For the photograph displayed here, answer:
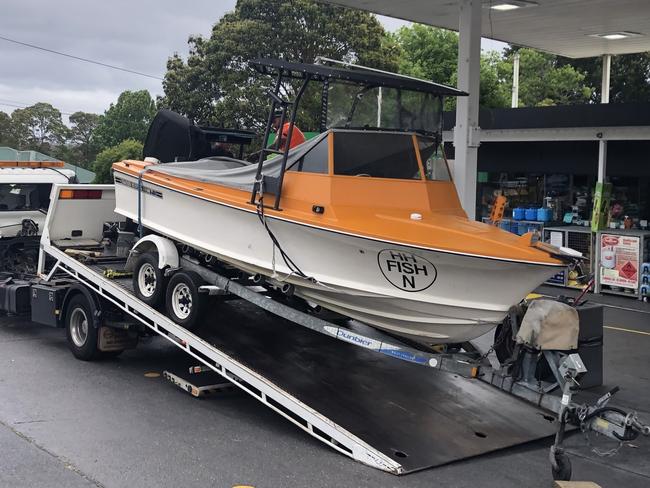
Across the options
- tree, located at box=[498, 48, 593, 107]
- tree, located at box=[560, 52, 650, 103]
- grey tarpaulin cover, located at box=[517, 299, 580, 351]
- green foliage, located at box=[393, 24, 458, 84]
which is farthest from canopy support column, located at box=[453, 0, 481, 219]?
tree, located at box=[498, 48, 593, 107]

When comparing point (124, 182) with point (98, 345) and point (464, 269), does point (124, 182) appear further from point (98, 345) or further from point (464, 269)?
point (464, 269)

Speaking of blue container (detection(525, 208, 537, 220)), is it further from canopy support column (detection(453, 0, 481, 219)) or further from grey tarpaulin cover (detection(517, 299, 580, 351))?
grey tarpaulin cover (detection(517, 299, 580, 351))

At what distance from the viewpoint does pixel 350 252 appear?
6.93 metres

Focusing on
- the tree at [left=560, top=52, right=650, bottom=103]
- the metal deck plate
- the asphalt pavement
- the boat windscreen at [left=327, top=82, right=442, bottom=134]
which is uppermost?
the tree at [left=560, top=52, right=650, bottom=103]

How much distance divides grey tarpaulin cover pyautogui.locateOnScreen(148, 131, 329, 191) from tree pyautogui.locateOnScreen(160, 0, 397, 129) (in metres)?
26.1

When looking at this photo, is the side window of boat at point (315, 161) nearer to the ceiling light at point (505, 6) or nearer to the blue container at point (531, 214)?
the ceiling light at point (505, 6)

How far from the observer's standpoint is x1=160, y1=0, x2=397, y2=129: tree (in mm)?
35812

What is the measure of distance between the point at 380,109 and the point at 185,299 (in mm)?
2873

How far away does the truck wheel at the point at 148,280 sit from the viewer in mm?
8586

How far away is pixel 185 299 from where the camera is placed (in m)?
8.32

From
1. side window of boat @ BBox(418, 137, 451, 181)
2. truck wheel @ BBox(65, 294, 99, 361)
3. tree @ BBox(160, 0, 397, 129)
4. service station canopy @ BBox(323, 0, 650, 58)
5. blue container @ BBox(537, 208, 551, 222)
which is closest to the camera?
side window of boat @ BBox(418, 137, 451, 181)

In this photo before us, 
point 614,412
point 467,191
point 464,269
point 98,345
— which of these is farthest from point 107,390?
point 467,191

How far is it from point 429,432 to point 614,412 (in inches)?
74.8

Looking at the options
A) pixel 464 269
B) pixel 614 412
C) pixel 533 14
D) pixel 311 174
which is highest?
pixel 533 14
